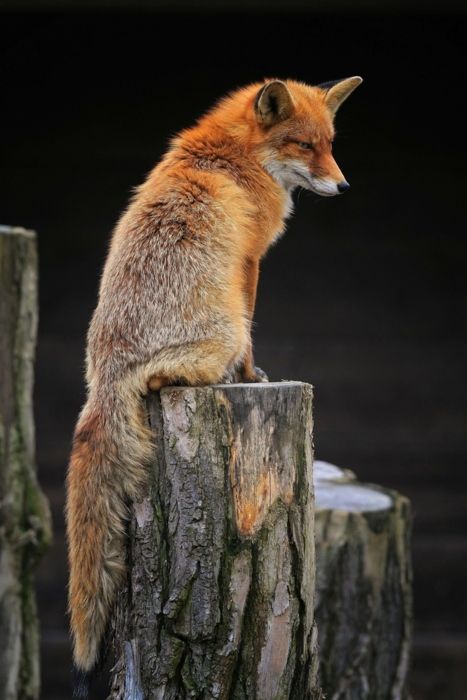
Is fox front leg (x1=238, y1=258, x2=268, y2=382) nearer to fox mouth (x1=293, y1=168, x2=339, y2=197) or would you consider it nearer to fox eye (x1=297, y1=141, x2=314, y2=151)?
fox mouth (x1=293, y1=168, x2=339, y2=197)

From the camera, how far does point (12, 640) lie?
458cm

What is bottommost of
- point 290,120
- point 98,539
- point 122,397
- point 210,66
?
point 98,539

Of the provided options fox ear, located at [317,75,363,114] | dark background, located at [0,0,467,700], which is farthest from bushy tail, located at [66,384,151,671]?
dark background, located at [0,0,467,700]

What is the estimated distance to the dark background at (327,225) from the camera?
6.96 m

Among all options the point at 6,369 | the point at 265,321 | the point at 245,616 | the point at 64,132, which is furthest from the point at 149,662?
the point at 64,132

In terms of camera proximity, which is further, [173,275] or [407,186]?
[407,186]

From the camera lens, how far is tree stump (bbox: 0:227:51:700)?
14.9ft

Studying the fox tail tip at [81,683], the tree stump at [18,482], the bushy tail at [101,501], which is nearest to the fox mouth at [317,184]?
the bushy tail at [101,501]

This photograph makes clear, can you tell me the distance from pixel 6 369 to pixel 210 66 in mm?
3275

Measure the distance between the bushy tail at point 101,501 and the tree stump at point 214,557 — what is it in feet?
0.18

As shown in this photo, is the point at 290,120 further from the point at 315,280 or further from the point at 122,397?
the point at 315,280

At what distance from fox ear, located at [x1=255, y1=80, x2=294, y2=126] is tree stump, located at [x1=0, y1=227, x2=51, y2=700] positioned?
4.25 feet

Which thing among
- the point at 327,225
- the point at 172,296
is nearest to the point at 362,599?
the point at 172,296

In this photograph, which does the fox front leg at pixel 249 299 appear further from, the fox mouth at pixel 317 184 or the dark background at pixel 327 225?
the dark background at pixel 327 225
